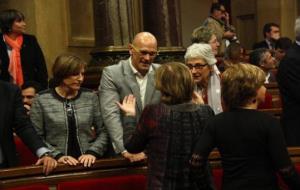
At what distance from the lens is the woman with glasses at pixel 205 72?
3848 millimetres

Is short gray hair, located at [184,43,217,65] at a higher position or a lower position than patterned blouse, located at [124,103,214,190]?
higher

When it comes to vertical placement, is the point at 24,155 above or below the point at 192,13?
below

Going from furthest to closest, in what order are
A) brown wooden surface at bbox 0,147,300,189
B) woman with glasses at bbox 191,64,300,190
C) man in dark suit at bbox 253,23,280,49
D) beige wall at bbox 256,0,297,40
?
1. beige wall at bbox 256,0,297,40
2. man in dark suit at bbox 253,23,280,49
3. brown wooden surface at bbox 0,147,300,189
4. woman with glasses at bbox 191,64,300,190

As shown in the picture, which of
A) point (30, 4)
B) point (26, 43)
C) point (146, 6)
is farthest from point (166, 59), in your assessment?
point (30, 4)

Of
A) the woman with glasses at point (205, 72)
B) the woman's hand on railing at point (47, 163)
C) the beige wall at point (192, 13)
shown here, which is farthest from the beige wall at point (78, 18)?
the woman's hand on railing at point (47, 163)

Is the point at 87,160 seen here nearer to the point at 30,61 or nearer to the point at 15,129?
the point at 15,129

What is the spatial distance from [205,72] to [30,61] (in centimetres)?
261

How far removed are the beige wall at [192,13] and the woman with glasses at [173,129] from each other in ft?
29.3

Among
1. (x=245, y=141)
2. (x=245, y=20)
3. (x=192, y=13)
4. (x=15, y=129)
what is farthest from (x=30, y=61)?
(x=245, y=20)

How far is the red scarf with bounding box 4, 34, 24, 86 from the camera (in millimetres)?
5801

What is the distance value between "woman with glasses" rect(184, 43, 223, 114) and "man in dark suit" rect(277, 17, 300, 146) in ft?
1.41

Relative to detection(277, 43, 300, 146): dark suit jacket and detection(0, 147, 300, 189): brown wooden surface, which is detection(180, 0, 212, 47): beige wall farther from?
detection(0, 147, 300, 189): brown wooden surface

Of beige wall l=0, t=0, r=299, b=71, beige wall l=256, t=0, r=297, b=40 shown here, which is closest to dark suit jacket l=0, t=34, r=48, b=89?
beige wall l=0, t=0, r=299, b=71

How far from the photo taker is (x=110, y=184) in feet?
10.5
